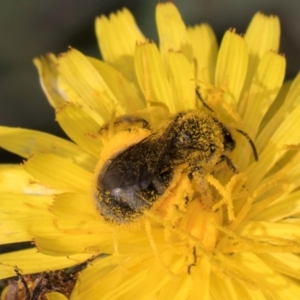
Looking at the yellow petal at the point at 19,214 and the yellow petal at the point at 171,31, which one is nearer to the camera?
the yellow petal at the point at 19,214

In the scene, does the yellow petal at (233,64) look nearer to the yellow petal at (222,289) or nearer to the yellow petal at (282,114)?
the yellow petal at (282,114)

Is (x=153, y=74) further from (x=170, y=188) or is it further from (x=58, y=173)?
(x=170, y=188)

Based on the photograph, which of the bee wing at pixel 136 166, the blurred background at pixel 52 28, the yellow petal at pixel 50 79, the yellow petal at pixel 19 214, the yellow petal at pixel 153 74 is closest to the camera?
the bee wing at pixel 136 166

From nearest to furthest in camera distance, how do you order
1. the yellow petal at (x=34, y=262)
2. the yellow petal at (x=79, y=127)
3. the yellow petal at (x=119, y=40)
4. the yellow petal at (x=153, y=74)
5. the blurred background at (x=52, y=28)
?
the yellow petal at (x=34, y=262) < the yellow petal at (x=79, y=127) < the yellow petal at (x=153, y=74) < the yellow petal at (x=119, y=40) < the blurred background at (x=52, y=28)

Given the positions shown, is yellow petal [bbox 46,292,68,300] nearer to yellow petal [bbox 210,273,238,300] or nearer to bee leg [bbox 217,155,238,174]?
yellow petal [bbox 210,273,238,300]

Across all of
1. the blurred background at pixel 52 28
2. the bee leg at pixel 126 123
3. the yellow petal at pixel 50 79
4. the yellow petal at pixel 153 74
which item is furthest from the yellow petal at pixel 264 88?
the blurred background at pixel 52 28

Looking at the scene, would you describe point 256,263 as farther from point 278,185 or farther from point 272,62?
point 272,62

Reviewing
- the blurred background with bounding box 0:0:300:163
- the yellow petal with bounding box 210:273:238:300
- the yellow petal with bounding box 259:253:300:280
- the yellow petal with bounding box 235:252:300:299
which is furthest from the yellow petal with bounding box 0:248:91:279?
the blurred background with bounding box 0:0:300:163
